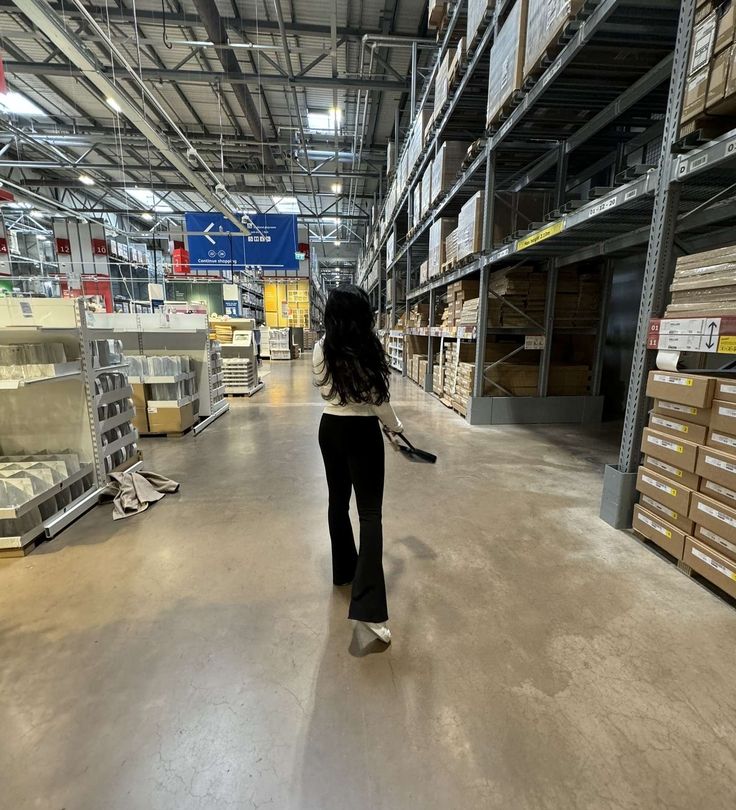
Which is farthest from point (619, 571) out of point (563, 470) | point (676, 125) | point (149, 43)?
point (149, 43)

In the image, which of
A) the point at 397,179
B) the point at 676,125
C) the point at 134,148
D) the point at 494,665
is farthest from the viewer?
the point at 134,148

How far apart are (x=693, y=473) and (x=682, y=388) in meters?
0.51

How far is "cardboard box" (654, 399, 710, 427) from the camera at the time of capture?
2283 millimetres

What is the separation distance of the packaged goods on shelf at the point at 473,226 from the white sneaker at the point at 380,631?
505 centimetres

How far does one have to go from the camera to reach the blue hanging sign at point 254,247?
1189 cm

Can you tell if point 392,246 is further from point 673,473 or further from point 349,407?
point 349,407

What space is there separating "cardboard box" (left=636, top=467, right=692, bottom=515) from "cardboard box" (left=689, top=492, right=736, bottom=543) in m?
0.05

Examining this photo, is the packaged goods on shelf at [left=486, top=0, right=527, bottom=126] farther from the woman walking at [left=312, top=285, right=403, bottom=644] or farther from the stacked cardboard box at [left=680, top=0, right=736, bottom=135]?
the woman walking at [left=312, top=285, right=403, bottom=644]

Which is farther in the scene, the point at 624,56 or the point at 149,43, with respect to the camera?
the point at 149,43

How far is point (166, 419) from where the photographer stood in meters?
5.33

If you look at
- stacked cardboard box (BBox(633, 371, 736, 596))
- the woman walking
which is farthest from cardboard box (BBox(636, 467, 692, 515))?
the woman walking

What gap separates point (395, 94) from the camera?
32.5ft

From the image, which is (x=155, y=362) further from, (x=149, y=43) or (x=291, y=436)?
(x=149, y=43)

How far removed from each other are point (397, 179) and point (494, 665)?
34.7ft
